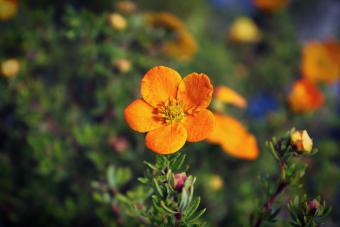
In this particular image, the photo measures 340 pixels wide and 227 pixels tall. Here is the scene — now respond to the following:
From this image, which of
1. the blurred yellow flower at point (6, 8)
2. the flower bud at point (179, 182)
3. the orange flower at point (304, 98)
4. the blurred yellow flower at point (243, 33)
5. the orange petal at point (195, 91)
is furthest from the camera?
the blurred yellow flower at point (243, 33)

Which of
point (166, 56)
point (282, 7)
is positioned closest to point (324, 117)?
point (282, 7)

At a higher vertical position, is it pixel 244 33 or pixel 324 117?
pixel 244 33

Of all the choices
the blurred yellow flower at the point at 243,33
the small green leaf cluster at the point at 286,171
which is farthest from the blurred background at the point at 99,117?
the blurred yellow flower at the point at 243,33

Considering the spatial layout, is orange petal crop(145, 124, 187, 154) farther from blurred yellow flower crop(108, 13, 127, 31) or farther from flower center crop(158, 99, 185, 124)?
blurred yellow flower crop(108, 13, 127, 31)

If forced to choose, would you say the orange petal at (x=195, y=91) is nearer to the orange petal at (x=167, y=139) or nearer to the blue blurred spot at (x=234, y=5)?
the orange petal at (x=167, y=139)

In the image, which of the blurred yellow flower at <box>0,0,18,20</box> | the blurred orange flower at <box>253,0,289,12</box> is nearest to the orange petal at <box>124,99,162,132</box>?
the blurred yellow flower at <box>0,0,18,20</box>

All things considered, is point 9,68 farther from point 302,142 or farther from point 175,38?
point 302,142

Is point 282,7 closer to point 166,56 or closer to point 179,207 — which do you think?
point 166,56
